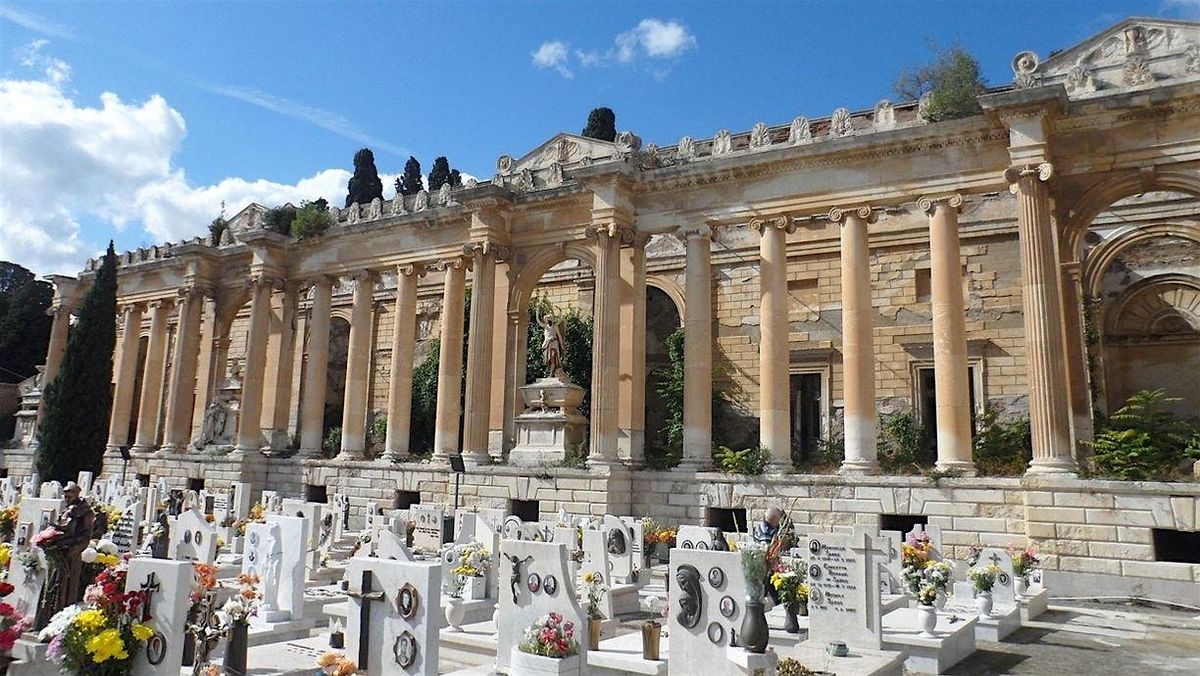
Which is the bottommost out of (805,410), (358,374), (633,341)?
(805,410)

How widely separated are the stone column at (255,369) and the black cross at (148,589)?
876 inches

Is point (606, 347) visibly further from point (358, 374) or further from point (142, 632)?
point (142, 632)

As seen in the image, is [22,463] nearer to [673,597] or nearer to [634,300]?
[634,300]

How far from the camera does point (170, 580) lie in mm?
6160

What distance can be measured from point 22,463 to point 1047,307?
39.3m

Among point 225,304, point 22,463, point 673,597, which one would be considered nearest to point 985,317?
point 673,597

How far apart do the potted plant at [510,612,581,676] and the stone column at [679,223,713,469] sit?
1208 cm

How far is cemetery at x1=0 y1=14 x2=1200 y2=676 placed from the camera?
25.6 ft

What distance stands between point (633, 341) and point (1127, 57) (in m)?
15.9

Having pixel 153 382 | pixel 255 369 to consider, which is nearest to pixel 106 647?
pixel 255 369

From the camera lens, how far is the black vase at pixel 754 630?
23.3ft

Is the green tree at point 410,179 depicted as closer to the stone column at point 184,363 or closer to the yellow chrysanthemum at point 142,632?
the stone column at point 184,363

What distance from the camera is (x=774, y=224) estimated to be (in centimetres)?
1962

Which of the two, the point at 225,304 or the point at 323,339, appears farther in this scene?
the point at 225,304
